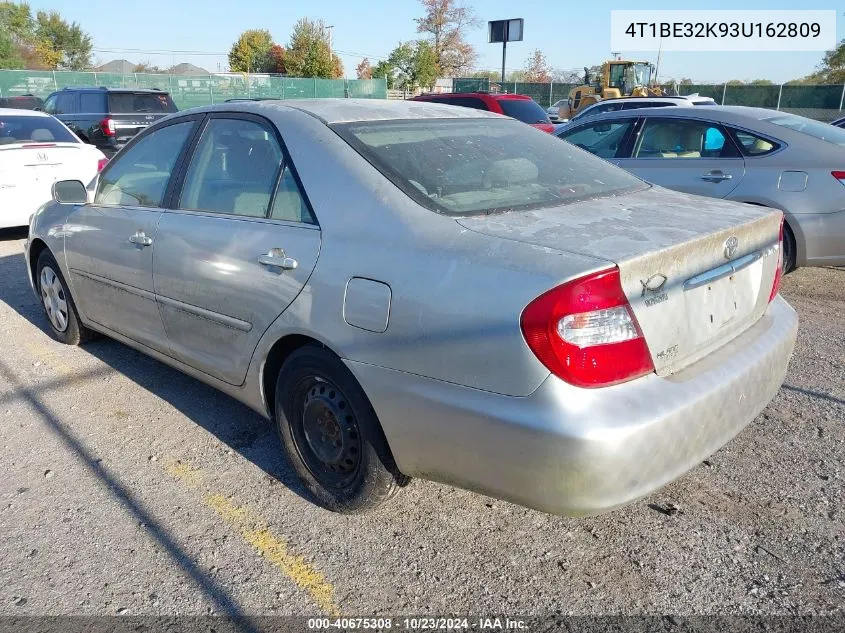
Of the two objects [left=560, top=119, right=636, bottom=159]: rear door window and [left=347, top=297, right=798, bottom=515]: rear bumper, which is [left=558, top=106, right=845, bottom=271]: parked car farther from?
[left=347, top=297, right=798, bottom=515]: rear bumper

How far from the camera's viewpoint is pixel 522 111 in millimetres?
13555

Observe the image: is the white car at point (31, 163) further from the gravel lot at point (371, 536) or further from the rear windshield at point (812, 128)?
the rear windshield at point (812, 128)

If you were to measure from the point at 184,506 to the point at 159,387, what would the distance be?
4.76 ft

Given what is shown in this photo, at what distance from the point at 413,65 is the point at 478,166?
48323mm

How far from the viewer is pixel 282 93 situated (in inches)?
1464

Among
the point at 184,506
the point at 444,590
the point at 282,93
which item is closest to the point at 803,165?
the point at 444,590

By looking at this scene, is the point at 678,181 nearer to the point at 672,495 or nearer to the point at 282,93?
the point at 672,495

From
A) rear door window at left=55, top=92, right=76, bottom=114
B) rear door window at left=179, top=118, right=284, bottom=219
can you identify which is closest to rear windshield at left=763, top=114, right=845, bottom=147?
rear door window at left=179, top=118, right=284, bottom=219

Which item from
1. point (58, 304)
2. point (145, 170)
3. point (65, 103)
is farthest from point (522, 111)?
point (145, 170)

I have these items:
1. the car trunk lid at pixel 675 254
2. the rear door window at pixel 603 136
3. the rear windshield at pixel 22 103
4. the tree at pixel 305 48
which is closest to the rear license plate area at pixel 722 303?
the car trunk lid at pixel 675 254

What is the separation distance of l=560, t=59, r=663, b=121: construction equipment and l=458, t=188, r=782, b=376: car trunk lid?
26756 mm

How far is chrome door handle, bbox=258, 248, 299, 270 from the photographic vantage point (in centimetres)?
284

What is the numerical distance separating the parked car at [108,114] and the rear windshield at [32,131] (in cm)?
567

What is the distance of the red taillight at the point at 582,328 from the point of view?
83.9 inches
